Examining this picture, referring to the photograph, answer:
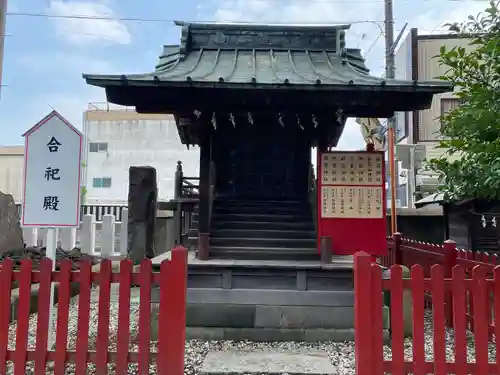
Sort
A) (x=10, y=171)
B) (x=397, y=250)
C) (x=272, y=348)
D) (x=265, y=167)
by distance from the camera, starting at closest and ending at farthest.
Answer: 1. (x=272, y=348)
2. (x=265, y=167)
3. (x=397, y=250)
4. (x=10, y=171)

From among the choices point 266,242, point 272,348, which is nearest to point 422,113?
point 266,242

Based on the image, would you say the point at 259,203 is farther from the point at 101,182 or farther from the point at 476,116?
the point at 101,182

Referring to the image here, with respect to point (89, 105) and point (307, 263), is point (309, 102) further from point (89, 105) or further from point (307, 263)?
point (89, 105)

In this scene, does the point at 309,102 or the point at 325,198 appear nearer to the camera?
the point at 309,102

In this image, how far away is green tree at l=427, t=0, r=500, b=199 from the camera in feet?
15.5

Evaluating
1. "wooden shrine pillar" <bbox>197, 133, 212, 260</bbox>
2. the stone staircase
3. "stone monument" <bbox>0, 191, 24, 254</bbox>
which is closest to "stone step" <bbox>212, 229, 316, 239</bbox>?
the stone staircase

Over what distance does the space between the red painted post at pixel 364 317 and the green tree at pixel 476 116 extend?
1.84 metres

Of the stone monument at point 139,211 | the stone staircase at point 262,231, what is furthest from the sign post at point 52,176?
the stone monument at point 139,211

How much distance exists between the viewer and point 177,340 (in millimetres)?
4023

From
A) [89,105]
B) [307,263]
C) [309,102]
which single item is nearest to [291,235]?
[307,263]

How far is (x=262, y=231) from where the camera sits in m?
6.98

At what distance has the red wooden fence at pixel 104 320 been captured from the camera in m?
4.02

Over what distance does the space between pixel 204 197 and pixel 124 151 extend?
27684 mm

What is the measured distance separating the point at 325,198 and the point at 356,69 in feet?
7.14
